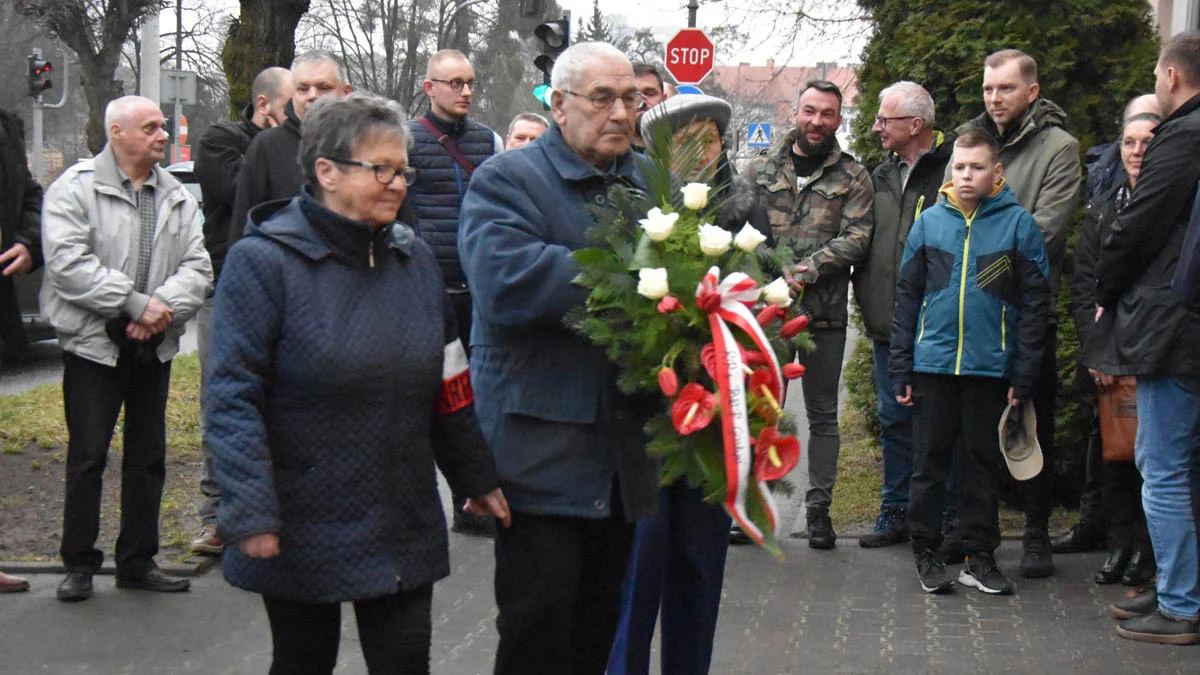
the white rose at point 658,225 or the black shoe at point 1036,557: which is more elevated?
the white rose at point 658,225

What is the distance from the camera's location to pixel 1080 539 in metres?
7.32

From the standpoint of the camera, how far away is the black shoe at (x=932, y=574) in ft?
21.7

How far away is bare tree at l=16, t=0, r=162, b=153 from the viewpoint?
122 feet

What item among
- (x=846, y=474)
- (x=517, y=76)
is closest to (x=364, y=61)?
(x=517, y=76)

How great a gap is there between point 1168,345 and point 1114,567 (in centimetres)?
142

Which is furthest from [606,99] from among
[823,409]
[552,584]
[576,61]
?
[823,409]

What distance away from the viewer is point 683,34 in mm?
21500

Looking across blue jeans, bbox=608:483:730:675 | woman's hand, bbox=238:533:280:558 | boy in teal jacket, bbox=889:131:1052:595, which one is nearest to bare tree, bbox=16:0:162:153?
boy in teal jacket, bbox=889:131:1052:595

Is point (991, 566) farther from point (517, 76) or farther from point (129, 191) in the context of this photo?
point (517, 76)

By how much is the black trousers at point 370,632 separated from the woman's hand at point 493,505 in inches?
10.6

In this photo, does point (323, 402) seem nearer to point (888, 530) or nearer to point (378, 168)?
point (378, 168)

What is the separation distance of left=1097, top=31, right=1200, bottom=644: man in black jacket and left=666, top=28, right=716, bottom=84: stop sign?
16.0m

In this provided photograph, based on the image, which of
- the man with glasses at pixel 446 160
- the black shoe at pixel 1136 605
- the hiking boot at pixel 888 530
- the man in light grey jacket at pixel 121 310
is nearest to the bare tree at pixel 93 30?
the man with glasses at pixel 446 160

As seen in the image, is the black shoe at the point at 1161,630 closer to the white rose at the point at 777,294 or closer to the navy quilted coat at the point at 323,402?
the white rose at the point at 777,294
